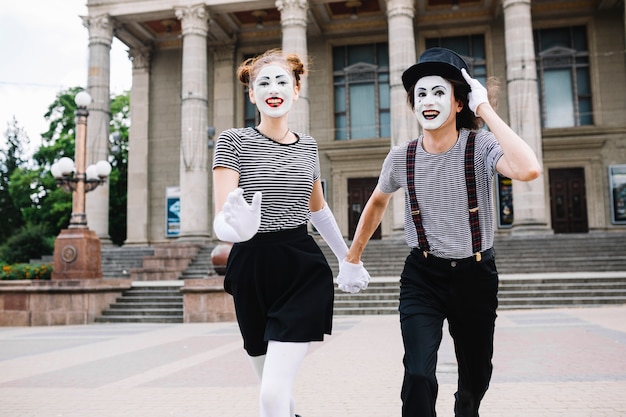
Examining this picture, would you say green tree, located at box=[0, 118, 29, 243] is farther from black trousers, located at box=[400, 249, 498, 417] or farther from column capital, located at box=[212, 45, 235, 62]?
black trousers, located at box=[400, 249, 498, 417]

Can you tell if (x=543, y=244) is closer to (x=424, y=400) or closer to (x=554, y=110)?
(x=554, y=110)

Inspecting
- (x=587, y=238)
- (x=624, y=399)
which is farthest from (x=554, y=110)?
(x=624, y=399)

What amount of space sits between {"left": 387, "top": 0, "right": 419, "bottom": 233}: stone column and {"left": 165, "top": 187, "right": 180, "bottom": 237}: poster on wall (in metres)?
11.6

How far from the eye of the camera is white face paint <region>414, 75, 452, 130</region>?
3760 mm

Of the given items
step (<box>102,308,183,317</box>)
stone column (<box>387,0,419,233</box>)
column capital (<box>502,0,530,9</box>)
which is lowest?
step (<box>102,308,183,317</box>)

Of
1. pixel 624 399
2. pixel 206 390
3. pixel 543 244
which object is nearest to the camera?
pixel 624 399

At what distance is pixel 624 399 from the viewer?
5.71 meters

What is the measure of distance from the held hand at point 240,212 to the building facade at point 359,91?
24.8 m

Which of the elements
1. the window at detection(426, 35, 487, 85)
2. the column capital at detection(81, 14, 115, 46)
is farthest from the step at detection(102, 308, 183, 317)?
the window at detection(426, 35, 487, 85)

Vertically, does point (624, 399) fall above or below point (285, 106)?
below

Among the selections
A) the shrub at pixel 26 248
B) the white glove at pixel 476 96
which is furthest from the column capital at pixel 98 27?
the white glove at pixel 476 96

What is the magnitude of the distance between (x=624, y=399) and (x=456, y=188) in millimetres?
3331

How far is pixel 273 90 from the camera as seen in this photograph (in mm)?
3822

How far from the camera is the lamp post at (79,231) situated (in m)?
17.3
